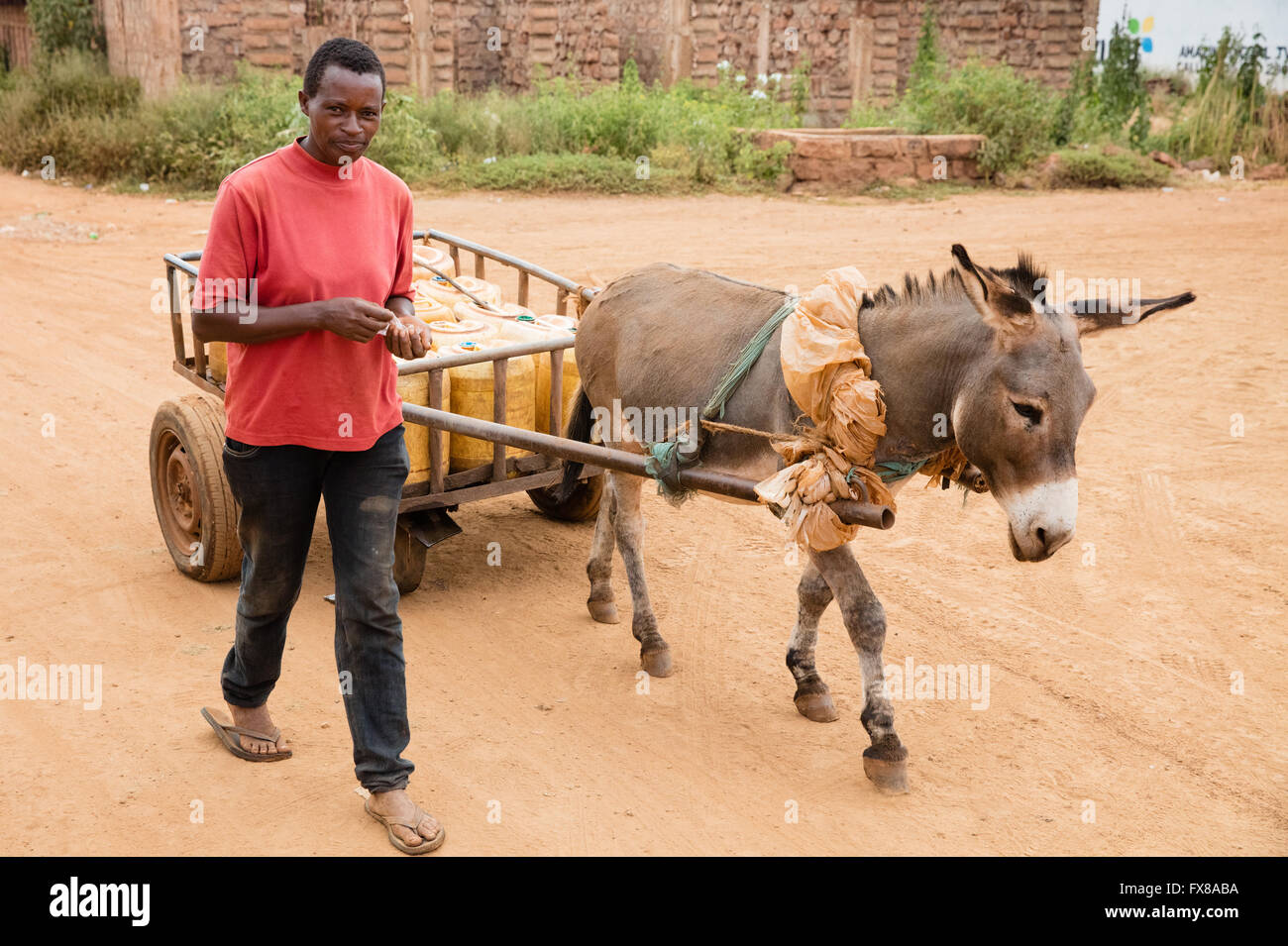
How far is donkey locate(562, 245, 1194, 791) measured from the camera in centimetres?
342

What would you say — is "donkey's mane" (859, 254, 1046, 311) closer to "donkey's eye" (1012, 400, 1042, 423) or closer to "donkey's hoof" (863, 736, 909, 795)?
"donkey's eye" (1012, 400, 1042, 423)

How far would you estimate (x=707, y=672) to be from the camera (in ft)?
15.9

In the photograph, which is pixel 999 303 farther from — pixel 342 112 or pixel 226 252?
pixel 226 252

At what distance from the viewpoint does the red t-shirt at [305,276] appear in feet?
10.3

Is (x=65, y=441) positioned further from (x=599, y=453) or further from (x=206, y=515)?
(x=599, y=453)

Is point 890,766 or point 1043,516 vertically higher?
point 1043,516

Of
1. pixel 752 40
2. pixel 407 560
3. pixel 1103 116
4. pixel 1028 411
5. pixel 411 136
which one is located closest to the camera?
pixel 1028 411

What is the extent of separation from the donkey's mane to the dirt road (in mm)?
1650

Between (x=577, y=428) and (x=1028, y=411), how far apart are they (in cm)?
235

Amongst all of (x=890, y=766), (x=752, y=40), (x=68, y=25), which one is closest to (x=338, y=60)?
(x=890, y=766)

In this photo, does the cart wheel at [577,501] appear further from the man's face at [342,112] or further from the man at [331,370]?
the man's face at [342,112]

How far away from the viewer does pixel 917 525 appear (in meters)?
6.35

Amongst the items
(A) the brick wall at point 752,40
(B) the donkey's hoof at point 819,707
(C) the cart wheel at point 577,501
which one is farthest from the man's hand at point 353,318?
(A) the brick wall at point 752,40

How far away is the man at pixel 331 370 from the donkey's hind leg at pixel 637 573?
4.70 ft
